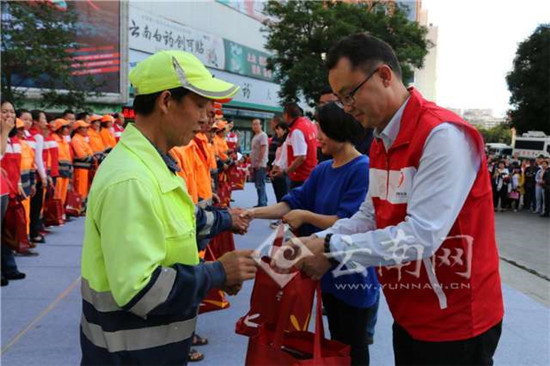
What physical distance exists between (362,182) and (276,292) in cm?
84

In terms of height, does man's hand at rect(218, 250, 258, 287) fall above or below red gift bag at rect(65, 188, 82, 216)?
above

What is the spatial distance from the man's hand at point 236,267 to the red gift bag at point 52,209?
7298 mm

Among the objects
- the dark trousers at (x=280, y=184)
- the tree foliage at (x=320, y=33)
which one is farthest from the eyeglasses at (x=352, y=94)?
the tree foliage at (x=320, y=33)

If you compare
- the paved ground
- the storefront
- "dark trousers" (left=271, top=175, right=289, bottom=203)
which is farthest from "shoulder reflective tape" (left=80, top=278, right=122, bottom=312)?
the storefront

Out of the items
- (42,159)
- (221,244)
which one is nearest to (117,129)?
(42,159)

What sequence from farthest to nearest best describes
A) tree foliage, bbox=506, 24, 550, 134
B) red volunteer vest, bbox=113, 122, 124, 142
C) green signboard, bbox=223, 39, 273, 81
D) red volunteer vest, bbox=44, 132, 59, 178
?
tree foliage, bbox=506, 24, 550, 134 → green signboard, bbox=223, 39, 273, 81 → red volunteer vest, bbox=113, 122, 124, 142 → red volunteer vest, bbox=44, 132, 59, 178

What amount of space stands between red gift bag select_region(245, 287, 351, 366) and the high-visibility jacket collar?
0.83 metres

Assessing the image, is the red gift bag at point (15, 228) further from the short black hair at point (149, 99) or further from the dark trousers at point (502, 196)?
the dark trousers at point (502, 196)

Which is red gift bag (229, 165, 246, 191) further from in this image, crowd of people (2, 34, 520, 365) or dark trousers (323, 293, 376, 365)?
crowd of people (2, 34, 520, 365)

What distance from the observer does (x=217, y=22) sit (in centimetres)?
2784

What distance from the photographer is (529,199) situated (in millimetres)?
15773

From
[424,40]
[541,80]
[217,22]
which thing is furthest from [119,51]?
[541,80]

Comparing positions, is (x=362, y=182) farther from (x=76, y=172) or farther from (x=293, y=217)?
(x=76, y=172)

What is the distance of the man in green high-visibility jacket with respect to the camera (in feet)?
4.57
